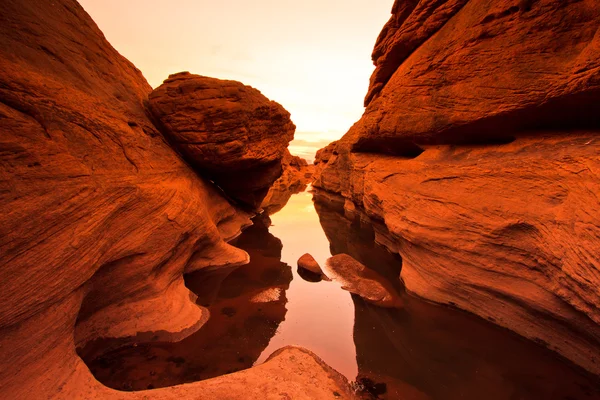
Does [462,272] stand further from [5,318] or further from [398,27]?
[398,27]

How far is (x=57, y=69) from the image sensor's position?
6.60 m

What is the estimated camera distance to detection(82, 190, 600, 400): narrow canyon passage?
500cm

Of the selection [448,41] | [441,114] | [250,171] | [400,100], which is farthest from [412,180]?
[250,171]

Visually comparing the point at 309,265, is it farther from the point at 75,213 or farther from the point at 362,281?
the point at 75,213

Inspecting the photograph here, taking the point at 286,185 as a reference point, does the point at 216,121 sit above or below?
above

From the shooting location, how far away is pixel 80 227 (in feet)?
16.3

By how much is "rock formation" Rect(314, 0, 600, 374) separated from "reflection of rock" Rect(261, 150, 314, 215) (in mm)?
12764

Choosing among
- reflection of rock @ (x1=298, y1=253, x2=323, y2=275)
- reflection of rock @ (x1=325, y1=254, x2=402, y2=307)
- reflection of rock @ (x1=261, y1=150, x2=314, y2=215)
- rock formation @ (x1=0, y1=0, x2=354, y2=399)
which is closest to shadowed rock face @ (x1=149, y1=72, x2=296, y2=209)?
rock formation @ (x1=0, y1=0, x2=354, y2=399)

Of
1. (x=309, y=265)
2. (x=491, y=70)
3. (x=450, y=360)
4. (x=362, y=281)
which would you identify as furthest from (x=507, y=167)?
(x=309, y=265)

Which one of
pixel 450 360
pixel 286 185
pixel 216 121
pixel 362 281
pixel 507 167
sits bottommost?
pixel 286 185

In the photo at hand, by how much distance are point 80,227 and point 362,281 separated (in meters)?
7.57

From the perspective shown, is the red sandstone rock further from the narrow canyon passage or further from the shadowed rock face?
the shadowed rock face

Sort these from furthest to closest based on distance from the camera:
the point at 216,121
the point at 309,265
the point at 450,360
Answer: the point at 216,121, the point at 309,265, the point at 450,360

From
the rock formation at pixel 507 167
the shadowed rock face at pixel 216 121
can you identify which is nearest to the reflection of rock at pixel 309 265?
the rock formation at pixel 507 167
